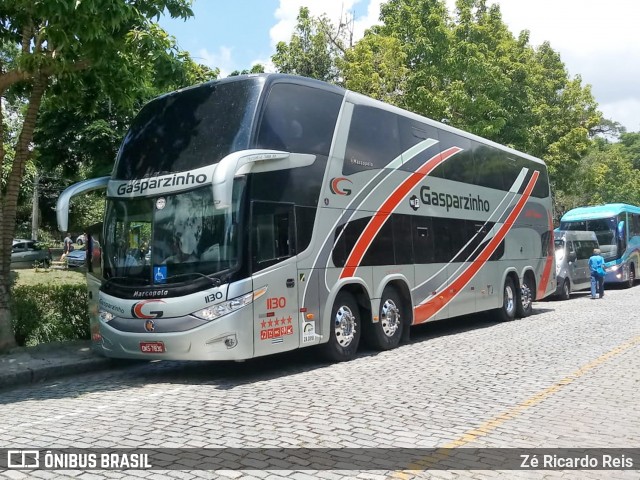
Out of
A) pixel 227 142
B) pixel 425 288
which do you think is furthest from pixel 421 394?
pixel 425 288

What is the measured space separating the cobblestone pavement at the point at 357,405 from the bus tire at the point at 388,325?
0.75 feet

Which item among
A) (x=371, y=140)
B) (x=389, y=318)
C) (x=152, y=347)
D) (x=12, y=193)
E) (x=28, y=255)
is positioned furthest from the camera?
(x=28, y=255)

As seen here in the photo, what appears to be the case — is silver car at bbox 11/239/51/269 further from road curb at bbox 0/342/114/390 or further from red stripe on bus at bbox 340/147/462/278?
red stripe on bus at bbox 340/147/462/278

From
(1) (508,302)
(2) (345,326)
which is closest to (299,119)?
(2) (345,326)

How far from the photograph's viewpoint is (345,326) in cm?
1024

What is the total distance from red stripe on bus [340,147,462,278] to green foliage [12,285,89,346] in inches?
199

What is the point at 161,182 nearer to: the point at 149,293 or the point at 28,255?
the point at 149,293

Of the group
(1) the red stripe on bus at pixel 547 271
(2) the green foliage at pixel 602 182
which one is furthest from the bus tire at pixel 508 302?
(2) the green foliage at pixel 602 182

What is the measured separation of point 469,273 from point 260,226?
6852 mm

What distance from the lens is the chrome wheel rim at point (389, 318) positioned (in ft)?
36.8

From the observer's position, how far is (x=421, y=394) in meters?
7.68

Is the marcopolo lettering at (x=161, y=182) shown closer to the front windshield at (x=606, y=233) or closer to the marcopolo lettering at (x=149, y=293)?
the marcopolo lettering at (x=149, y=293)

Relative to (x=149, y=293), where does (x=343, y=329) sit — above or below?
below

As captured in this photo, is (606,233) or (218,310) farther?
(606,233)
